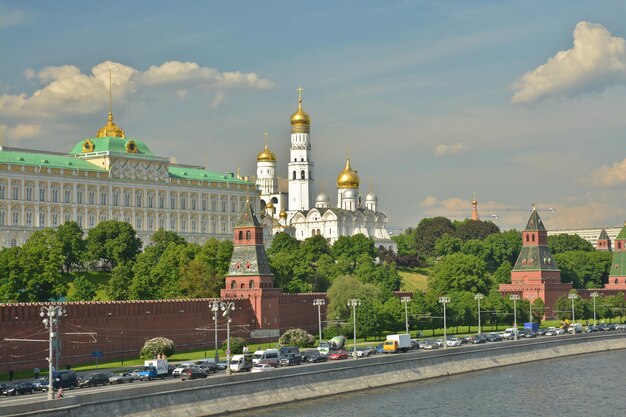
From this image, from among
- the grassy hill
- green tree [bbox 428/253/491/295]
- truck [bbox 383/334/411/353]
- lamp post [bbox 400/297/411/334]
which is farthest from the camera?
the grassy hill

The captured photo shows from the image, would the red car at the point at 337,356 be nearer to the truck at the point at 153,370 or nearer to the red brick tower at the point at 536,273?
the truck at the point at 153,370

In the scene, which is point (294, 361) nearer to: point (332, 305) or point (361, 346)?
point (361, 346)

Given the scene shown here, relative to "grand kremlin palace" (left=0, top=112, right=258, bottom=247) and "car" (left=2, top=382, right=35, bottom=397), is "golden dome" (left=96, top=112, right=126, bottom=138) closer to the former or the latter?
"grand kremlin palace" (left=0, top=112, right=258, bottom=247)

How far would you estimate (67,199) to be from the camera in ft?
528

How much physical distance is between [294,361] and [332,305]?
36317 millimetres

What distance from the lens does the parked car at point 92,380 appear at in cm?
7194

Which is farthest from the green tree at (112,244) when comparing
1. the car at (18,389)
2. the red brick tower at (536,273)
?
the car at (18,389)

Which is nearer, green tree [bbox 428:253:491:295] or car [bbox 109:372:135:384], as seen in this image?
car [bbox 109:372:135:384]

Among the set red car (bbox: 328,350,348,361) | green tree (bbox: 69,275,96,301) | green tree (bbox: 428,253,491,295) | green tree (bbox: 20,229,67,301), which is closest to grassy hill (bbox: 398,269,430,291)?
green tree (bbox: 428,253,491,295)

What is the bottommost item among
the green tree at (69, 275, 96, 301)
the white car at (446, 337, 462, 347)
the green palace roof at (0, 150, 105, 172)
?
the white car at (446, 337, 462, 347)

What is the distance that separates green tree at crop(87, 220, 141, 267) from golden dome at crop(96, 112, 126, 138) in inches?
1225

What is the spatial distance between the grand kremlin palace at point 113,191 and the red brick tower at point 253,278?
44819mm

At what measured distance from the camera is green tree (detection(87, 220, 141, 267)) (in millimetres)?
143125

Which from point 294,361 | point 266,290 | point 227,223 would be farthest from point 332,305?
point 227,223
